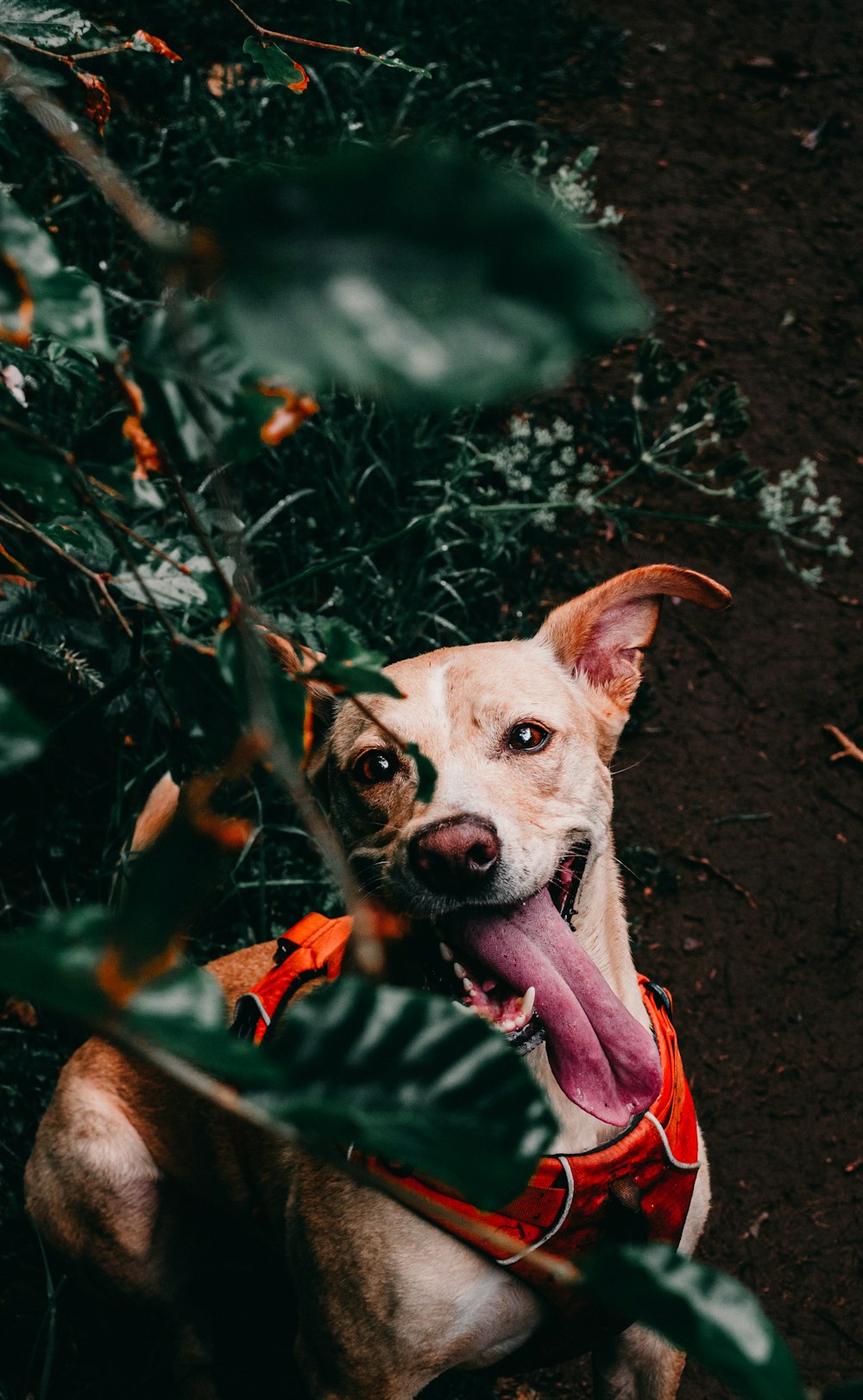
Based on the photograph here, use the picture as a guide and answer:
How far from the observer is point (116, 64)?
495 cm

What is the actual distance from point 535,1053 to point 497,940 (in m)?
0.26

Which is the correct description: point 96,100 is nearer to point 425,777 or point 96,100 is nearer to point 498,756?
point 425,777

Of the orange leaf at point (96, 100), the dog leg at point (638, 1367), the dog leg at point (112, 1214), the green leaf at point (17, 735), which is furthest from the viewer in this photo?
the dog leg at point (112, 1214)

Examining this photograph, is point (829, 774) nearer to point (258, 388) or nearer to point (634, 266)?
point (634, 266)

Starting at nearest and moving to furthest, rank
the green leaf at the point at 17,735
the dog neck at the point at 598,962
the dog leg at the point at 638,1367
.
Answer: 1. the green leaf at the point at 17,735
2. the dog neck at the point at 598,962
3. the dog leg at the point at 638,1367

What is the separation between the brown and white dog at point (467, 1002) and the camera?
179 centimetres

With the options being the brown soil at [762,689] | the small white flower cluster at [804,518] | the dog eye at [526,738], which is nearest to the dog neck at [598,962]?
the dog eye at [526,738]

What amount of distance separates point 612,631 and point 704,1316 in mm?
1816

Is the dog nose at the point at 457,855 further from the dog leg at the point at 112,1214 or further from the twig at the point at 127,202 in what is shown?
the twig at the point at 127,202

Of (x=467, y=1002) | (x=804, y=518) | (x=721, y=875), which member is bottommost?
(x=721, y=875)

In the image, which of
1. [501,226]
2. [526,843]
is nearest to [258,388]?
[501,226]

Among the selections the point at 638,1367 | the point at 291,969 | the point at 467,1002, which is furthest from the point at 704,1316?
the point at 638,1367

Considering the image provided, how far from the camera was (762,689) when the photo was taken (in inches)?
159

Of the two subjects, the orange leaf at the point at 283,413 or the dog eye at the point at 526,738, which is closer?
the orange leaf at the point at 283,413
